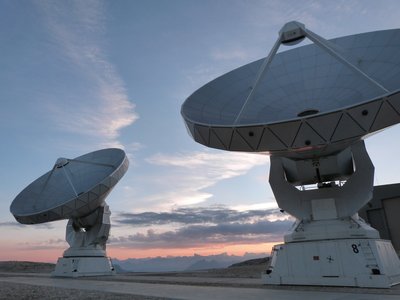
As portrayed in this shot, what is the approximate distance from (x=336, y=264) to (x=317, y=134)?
7.86 meters

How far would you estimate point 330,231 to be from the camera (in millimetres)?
23672

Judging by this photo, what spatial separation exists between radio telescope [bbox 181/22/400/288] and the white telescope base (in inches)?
2.1

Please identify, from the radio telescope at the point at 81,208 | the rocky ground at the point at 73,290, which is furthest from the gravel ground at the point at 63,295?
the radio telescope at the point at 81,208

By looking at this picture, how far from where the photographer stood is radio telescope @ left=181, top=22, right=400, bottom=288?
20.4 metres

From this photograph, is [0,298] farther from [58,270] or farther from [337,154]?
[58,270]

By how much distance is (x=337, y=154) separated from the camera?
24359 mm

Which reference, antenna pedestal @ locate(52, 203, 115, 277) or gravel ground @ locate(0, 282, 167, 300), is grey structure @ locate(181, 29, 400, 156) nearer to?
gravel ground @ locate(0, 282, 167, 300)

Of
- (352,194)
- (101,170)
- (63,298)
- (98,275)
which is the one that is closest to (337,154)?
(352,194)

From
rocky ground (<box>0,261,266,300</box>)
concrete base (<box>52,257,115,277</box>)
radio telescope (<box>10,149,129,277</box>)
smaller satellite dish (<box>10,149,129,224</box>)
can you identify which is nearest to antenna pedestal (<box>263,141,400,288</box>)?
rocky ground (<box>0,261,266,300</box>)

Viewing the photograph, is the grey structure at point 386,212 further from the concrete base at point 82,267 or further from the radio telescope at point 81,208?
the concrete base at point 82,267

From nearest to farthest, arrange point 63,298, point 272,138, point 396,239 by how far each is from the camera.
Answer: point 63,298
point 272,138
point 396,239

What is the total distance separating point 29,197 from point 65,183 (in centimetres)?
437

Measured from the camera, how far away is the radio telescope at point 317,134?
2038 centimetres

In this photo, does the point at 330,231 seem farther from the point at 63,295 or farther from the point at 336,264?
the point at 63,295
